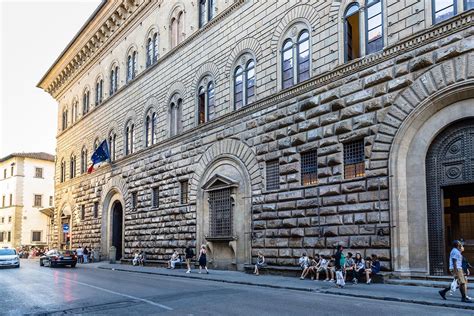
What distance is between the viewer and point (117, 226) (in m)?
38.4

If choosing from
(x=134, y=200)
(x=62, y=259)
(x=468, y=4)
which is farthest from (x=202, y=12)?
(x=62, y=259)

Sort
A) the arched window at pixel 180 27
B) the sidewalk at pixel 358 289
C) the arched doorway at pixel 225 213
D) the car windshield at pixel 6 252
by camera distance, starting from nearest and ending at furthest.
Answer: the sidewalk at pixel 358 289
the arched doorway at pixel 225 213
the arched window at pixel 180 27
the car windshield at pixel 6 252

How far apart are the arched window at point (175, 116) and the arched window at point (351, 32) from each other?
13.0 metres

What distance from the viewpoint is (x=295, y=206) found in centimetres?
2041

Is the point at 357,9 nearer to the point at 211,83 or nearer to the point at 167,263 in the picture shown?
the point at 211,83

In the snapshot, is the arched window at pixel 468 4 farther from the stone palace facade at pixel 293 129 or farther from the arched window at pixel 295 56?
the arched window at pixel 295 56

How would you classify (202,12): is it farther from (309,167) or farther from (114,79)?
(114,79)

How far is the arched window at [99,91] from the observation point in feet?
138

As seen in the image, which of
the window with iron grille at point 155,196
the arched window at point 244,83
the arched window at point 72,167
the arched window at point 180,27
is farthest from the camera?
the arched window at point 72,167

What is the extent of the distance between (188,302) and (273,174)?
375 inches

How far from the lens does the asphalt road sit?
11.7 meters

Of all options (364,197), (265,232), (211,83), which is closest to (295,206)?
(265,232)

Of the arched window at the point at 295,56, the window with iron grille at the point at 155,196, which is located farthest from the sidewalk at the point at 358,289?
the window with iron grille at the point at 155,196

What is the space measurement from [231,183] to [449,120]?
35.7 ft
